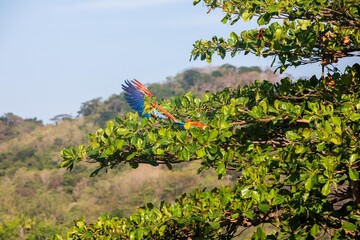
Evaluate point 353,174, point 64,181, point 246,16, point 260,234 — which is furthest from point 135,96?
point 64,181

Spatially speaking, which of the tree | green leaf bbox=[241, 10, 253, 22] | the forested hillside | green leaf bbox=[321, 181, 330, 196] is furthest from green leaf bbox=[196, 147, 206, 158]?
the forested hillside

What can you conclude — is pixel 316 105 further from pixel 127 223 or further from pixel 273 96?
pixel 127 223

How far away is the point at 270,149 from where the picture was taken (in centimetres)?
501

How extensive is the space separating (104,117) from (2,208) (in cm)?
2439

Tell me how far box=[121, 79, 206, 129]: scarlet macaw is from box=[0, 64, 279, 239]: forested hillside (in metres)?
19.0

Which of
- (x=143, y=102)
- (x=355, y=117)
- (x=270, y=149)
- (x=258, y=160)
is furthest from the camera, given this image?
(x=143, y=102)

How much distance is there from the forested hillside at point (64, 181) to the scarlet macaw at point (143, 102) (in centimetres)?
1896

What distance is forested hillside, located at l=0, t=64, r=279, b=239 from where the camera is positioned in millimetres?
35541

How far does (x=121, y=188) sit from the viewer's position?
1628 inches

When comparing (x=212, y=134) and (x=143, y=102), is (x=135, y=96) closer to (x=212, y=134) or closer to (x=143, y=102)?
(x=143, y=102)

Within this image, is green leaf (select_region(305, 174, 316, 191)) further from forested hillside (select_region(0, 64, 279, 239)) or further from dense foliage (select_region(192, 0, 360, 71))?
forested hillside (select_region(0, 64, 279, 239))

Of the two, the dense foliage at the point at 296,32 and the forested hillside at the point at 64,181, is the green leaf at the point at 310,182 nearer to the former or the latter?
the dense foliage at the point at 296,32

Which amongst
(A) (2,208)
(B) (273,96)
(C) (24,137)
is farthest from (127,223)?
(C) (24,137)

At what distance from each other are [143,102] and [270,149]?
1.16 meters
